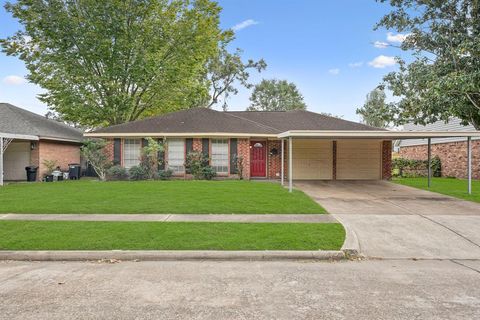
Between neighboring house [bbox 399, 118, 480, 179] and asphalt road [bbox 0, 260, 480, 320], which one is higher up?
neighboring house [bbox 399, 118, 480, 179]

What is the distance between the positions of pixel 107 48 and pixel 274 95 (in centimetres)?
3177

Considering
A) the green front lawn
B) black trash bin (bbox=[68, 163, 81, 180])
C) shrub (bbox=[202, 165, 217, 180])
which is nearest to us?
the green front lawn

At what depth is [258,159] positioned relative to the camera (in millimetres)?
19094

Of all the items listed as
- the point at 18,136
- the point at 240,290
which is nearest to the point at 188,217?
the point at 240,290

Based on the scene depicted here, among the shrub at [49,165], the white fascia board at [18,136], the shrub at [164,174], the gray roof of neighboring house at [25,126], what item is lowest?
the shrub at [164,174]

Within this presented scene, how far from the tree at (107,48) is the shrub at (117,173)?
6.33m

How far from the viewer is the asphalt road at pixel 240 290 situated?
3801 mm

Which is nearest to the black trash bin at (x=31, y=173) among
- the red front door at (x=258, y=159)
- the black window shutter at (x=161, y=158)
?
the black window shutter at (x=161, y=158)

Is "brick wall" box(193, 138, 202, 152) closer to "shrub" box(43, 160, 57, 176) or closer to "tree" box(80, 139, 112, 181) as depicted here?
"tree" box(80, 139, 112, 181)

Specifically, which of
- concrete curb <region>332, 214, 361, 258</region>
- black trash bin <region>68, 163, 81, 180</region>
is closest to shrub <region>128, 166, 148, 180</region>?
black trash bin <region>68, 163, 81, 180</region>

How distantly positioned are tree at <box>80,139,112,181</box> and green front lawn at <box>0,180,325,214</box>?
4.70 meters

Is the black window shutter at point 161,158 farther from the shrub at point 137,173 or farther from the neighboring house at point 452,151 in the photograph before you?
the neighboring house at point 452,151

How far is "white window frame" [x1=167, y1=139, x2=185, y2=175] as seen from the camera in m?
18.5

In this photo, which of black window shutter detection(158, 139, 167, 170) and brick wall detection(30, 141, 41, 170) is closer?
black window shutter detection(158, 139, 167, 170)
